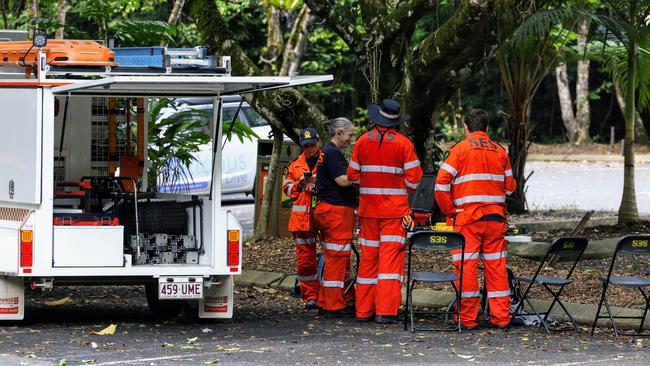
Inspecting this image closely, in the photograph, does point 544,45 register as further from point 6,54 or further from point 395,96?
point 6,54

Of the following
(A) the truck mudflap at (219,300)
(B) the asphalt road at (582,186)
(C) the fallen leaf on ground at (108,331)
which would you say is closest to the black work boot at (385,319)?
(A) the truck mudflap at (219,300)

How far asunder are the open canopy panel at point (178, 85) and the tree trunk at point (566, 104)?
2347cm

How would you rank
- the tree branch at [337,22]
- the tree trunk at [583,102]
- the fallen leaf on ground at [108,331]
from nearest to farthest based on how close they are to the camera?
the fallen leaf on ground at [108,331] → the tree branch at [337,22] → the tree trunk at [583,102]

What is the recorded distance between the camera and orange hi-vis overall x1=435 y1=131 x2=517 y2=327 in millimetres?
10398

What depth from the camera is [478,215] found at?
1038 cm

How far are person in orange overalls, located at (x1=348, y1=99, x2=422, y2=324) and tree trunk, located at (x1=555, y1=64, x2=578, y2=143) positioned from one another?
75.2 ft

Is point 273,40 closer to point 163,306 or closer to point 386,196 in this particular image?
point 163,306

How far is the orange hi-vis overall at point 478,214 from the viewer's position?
10.4 meters

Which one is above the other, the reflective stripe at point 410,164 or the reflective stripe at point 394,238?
the reflective stripe at point 410,164

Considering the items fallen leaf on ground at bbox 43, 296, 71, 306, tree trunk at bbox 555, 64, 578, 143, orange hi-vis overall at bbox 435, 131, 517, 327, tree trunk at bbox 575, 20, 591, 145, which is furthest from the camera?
tree trunk at bbox 555, 64, 578, 143

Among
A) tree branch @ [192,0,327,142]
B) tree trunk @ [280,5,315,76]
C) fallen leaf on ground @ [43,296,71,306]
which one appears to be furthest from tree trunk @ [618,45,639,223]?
fallen leaf on ground @ [43,296,71,306]

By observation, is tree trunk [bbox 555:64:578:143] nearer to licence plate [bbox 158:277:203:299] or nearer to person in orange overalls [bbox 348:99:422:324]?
person in orange overalls [bbox 348:99:422:324]

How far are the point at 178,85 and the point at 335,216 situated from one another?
1948 mm

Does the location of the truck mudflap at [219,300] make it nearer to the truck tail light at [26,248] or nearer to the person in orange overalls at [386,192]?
the person in orange overalls at [386,192]
